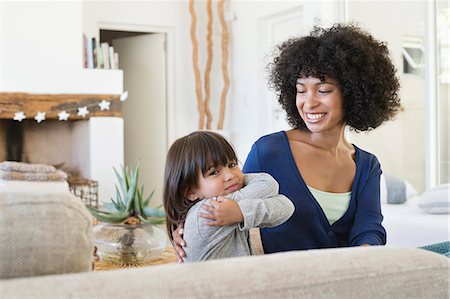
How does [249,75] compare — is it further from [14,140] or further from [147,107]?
[14,140]

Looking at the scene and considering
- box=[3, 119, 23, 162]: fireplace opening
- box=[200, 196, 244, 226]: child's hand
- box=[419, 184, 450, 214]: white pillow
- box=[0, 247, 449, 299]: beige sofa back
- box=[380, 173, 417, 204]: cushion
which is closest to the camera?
box=[0, 247, 449, 299]: beige sofa back

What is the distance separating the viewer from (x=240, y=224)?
1407mm

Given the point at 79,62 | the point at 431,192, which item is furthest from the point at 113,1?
the point at 431,192

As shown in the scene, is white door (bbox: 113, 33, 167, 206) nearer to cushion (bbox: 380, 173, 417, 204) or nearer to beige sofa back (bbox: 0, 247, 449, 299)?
cushion (bbox: 380, 173, 417, 204)

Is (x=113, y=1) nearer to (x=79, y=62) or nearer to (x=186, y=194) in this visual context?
(x=79, y=62)

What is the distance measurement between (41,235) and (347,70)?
49.4 inches

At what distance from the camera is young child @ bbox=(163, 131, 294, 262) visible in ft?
4.53

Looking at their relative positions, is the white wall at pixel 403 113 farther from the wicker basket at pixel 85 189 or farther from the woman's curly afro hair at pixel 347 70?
the woman's curly afro hair at pixel 347 70

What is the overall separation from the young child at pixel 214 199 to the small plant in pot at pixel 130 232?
0.50 metres

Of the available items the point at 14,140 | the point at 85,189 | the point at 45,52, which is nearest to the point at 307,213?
the point at 85,189

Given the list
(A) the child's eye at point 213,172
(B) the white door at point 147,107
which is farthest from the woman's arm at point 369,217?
(B) the white door at point 147,107

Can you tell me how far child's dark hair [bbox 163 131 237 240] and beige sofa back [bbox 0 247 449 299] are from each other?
1.90 ft

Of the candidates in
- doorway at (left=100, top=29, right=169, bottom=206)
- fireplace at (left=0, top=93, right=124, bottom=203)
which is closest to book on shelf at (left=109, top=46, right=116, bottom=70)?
fireplace at (left=0, top=93, right=124, bottom=203)

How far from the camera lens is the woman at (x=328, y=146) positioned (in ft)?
5.75
